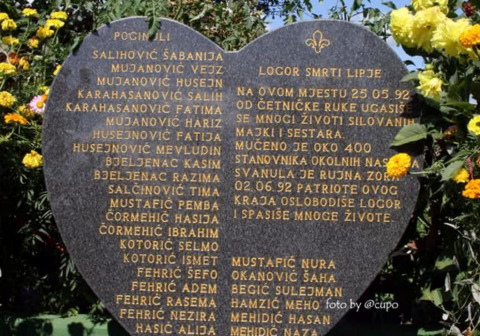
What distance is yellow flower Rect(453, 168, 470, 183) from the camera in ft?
14.5

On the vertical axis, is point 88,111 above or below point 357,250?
above

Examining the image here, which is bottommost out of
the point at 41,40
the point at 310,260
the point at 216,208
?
the point at 310,260

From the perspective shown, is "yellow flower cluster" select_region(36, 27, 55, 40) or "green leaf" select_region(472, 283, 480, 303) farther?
"yellow flower cluster" select_region(36, 27, 55, 40)

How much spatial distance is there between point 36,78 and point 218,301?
1.97 m

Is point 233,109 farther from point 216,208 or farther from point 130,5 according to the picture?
point 130,5

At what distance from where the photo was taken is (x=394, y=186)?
481 cm

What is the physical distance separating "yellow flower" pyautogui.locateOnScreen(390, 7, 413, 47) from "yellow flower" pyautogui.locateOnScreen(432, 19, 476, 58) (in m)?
0.17

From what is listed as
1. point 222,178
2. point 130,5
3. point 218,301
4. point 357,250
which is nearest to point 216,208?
point 222,178

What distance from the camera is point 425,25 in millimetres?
4684

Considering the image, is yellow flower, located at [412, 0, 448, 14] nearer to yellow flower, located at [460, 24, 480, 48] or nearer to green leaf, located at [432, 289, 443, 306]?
yellow flower, located at [460, 24, 480, 48]

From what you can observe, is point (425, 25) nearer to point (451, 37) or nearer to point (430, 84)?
point (451, 37)

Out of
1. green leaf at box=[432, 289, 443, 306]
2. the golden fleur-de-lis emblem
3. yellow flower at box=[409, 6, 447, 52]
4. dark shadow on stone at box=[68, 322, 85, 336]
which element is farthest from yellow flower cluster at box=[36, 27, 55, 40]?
green leaf at box=[432, 289, 443, 306]

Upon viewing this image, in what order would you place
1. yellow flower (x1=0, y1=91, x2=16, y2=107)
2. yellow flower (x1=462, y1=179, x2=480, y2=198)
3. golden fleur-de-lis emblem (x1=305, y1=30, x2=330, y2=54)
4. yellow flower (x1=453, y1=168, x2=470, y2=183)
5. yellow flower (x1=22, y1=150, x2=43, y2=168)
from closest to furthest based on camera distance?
yellow flower (x1=462, y1=179, x2=480, y2=198), yellow flower (x1=453, y1=168, x2=470, y2=183), golden fleur-de-lis emblem (x1=305, y1=30, x2=330, y2=54), yellow flower (x1=22, y1=150, x2=43, y2=168), yellow flower (x1=0, y1=91, x2=16, y2=107)

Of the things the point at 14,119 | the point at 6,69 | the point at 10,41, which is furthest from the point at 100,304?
the point at 10,41
